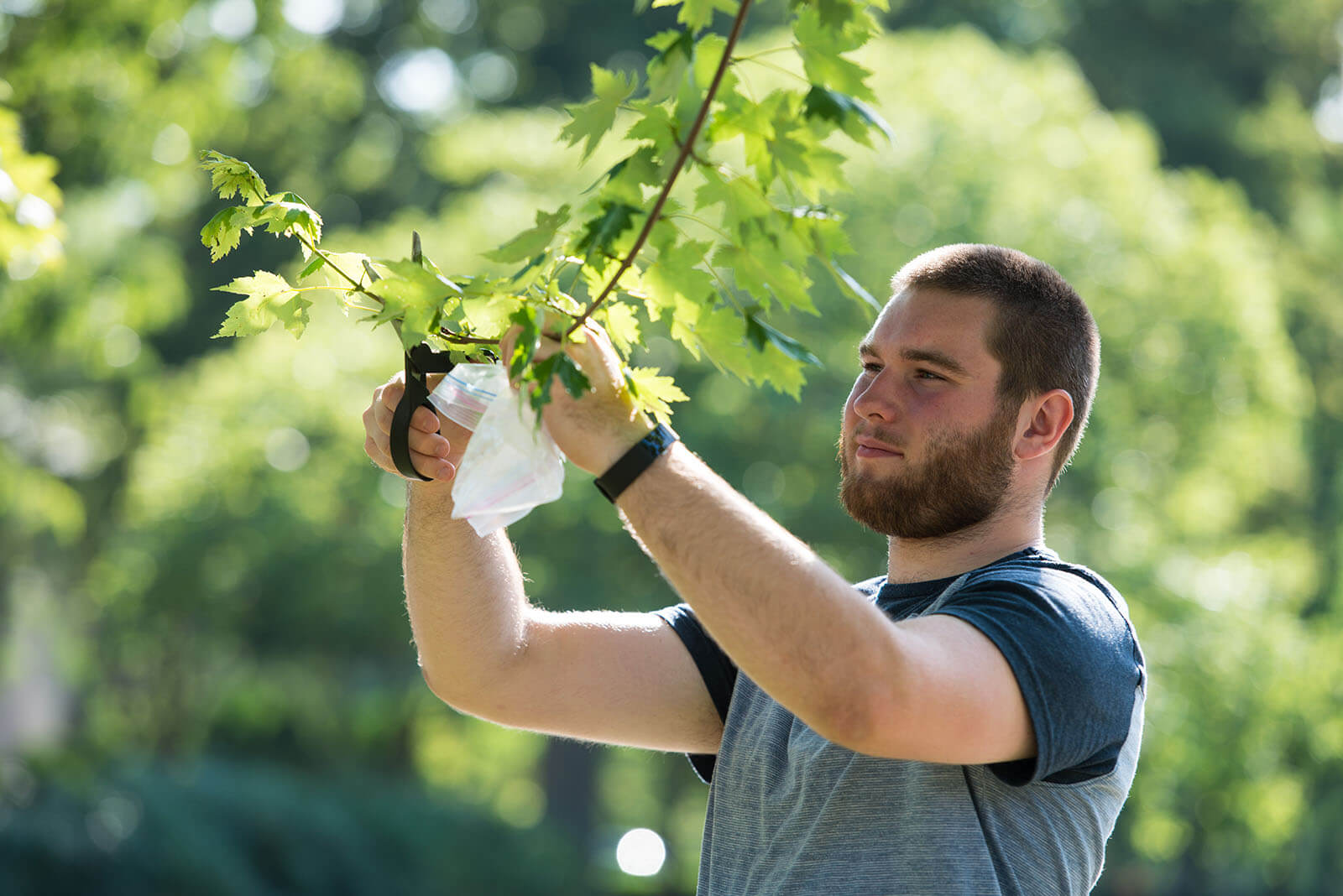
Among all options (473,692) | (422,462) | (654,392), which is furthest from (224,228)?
(473,692)

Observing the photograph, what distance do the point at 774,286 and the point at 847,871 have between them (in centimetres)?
92

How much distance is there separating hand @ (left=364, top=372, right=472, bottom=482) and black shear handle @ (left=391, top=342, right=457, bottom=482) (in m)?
0.01

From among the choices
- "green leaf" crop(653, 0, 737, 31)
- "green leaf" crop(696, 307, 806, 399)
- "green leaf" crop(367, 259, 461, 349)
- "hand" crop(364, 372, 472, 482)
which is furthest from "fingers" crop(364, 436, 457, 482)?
"green leaf" crop(653, 0, 737, 31)

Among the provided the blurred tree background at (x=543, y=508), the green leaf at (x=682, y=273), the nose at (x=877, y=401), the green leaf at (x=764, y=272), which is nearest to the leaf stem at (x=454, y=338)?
the green leaf at (x=682, y=273)

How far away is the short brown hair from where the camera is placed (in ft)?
7.64

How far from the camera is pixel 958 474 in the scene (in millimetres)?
2275

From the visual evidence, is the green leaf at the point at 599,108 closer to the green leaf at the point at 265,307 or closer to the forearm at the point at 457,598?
the green leaf at the point at 265,307

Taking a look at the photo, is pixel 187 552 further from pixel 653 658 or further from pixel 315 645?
pixel 653 658

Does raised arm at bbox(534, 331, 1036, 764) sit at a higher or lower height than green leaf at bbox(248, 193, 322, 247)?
lower

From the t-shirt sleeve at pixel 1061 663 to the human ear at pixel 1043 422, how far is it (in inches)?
10.8

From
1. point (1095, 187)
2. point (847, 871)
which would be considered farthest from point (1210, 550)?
point (847, 871)

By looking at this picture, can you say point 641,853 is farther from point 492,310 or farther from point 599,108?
point 599,108

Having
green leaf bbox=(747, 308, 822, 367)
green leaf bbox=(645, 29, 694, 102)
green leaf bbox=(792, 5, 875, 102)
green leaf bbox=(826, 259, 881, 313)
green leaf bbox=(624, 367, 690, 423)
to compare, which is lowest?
green leaf bbox=(624, 367, 690, 423)

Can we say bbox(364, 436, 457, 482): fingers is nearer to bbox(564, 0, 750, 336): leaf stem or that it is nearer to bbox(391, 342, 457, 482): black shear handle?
bbox(391, 342, 457, 482): black shear handle
